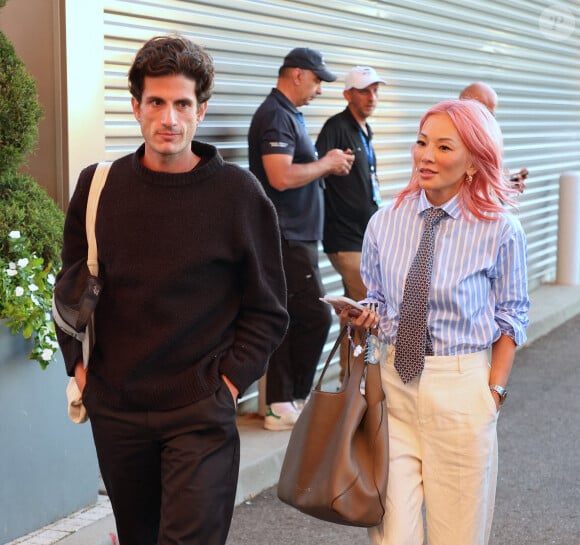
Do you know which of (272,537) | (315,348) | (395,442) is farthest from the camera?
(315,348)

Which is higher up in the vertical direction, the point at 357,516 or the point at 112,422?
the point at 112,422

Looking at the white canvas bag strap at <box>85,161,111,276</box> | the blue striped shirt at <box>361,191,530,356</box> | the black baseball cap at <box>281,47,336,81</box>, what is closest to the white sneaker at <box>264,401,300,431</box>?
the black baseball cap at <box>281,47,336,81</box>

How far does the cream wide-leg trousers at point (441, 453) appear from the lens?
371 centimetres

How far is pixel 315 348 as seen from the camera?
23.6 feet

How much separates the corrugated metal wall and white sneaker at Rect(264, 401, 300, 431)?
1623 millimetres

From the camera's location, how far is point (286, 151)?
22.3ft

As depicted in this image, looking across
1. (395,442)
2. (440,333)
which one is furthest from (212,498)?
(440,333)

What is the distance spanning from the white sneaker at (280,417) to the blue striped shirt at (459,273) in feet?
10.6

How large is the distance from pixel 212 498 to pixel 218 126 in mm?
4050

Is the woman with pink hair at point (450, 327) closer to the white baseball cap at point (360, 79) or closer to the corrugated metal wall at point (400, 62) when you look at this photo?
the corrugated metal wall at point (400, 62)

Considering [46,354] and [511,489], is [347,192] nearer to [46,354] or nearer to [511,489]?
[511,489]

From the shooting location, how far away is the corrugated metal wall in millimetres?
6742

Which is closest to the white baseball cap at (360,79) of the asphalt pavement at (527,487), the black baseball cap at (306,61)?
the black baseball cap at (306,61)

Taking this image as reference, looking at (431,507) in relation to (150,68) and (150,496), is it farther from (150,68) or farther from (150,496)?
(150,68)
